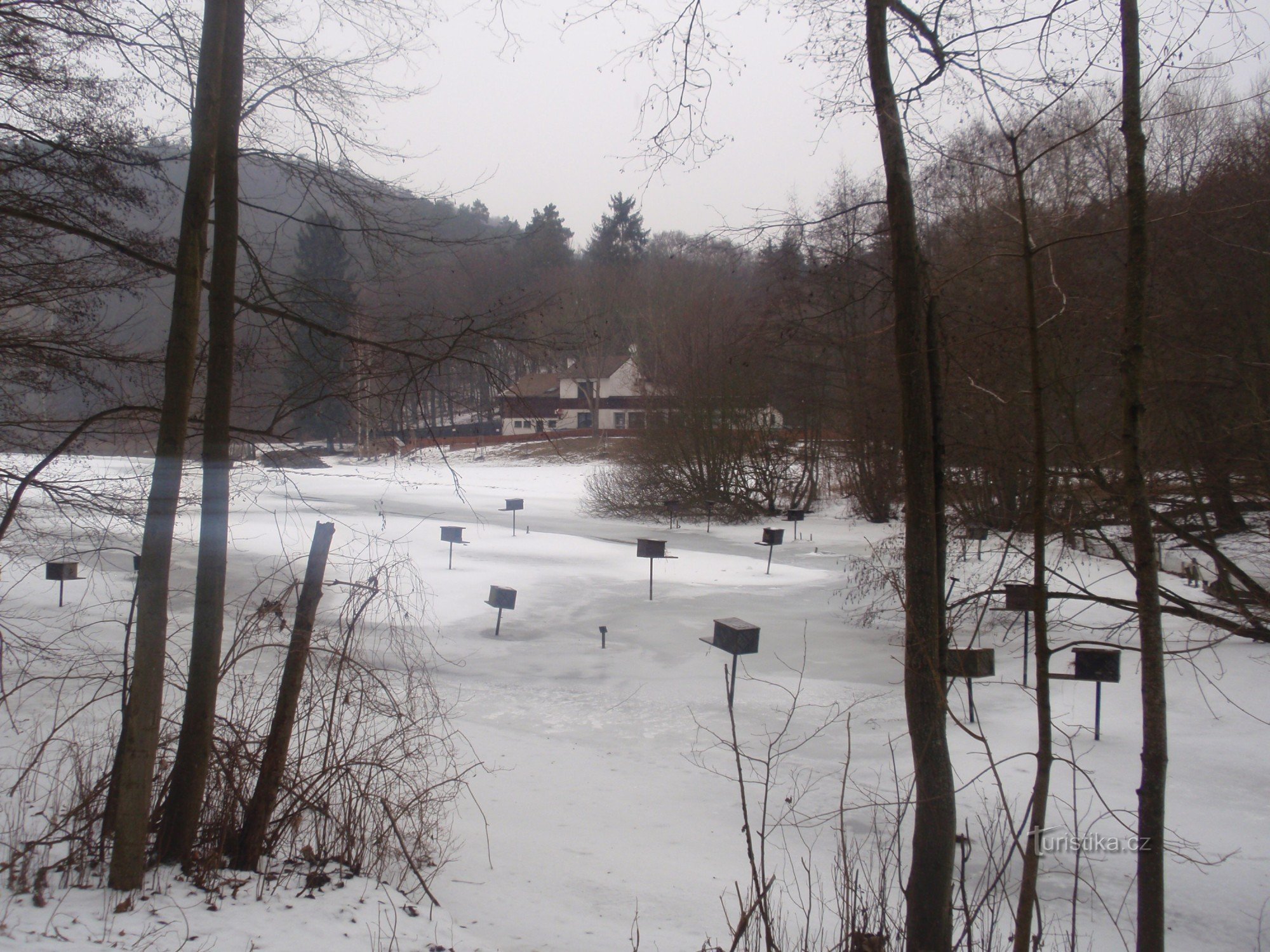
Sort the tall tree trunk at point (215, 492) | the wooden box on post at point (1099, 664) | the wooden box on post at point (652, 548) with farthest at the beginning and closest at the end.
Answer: the wooden box on post at point (652, 548)
the wooden box on post at point (1099, 664)
the tall tree trunk at point (215, 492)

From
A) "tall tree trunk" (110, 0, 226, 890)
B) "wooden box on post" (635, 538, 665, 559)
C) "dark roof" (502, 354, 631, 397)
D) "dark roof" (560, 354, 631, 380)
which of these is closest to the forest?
"tall tree trunk" (110, 0, 226, 890)

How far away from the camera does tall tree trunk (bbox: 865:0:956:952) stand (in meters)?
3.84

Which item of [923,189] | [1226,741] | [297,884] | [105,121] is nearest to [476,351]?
[923,189]

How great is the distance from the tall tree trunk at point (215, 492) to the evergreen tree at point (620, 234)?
2236 inches

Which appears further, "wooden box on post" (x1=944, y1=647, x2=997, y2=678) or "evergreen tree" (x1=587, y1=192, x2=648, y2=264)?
"evergreen tree" (x1=587, y1=192, x2=648, y2=264)

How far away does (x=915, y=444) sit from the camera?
13.0 feet

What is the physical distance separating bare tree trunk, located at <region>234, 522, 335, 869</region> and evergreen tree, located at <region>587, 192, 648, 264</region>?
188ft

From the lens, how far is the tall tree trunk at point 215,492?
415cm

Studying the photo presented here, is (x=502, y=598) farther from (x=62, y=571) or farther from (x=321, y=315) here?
(x=321, y=315)

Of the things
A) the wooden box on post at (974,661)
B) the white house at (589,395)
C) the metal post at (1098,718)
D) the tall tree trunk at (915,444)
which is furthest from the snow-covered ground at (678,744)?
the white house at (589,395)

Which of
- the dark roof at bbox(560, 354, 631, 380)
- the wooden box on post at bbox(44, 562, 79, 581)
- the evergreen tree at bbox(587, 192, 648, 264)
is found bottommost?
the wooden box on post at bbox(44, 562, 79, 581)

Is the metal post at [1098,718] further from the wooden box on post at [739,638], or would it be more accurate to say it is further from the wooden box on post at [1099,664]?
the wooden box on post at [739,638]

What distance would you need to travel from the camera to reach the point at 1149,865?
3.17 meters

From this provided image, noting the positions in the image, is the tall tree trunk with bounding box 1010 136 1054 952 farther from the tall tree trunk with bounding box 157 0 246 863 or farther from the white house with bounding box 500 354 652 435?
the white house with bounding box 500 354 652 435
